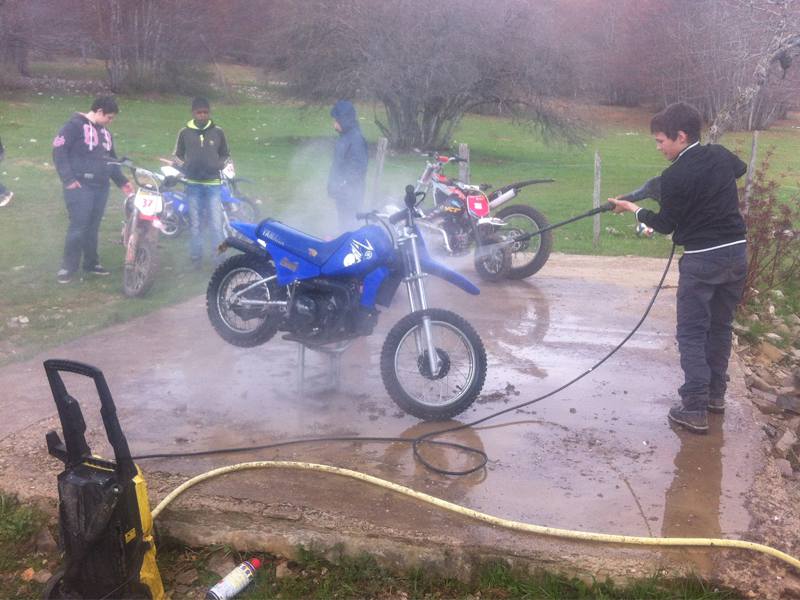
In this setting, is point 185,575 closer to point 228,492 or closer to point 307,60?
point 228,492

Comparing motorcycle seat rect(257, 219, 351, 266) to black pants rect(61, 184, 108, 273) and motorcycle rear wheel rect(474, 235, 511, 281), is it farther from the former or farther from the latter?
black pants rect(61, 184, 108, 273)

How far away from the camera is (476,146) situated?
2836 centimetres

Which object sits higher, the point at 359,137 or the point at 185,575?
the point at 359,137

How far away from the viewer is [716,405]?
5.13m

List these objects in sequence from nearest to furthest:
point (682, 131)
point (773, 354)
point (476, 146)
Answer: point (682, 131), point (773, 354), point (476, 146)

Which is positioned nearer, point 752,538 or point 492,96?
point 752,538

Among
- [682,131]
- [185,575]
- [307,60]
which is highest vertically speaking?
[307,60]

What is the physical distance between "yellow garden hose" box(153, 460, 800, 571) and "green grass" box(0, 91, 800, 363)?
2.74 metres

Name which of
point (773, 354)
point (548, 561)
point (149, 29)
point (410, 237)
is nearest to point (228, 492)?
point (548, 561)

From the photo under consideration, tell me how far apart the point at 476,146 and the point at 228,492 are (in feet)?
82.7

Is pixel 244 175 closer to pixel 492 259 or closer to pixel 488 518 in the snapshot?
pixel 492 259

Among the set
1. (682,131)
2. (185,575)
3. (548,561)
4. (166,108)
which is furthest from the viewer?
(166,108)

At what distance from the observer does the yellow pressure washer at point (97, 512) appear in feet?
10.9

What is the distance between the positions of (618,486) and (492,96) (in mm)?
21187
